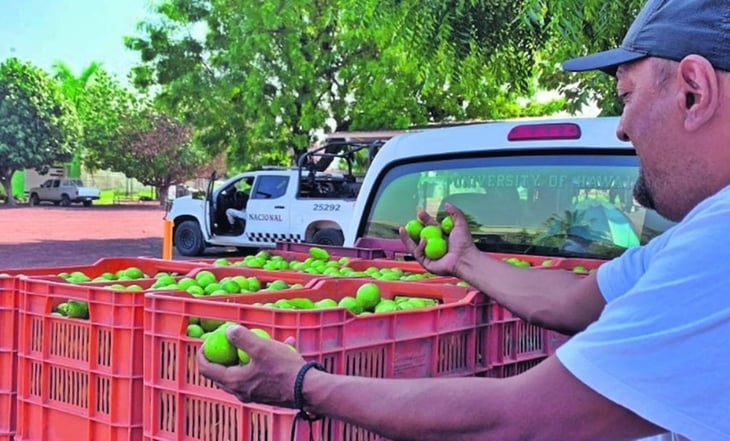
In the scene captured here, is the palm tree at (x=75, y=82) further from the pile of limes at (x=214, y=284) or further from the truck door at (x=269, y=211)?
the pile of limes at (x=214, y=284)

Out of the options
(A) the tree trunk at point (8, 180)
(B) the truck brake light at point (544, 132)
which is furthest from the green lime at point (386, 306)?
(A) the tree trunk at point (8, 180)

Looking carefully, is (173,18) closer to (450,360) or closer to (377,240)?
(377,240)

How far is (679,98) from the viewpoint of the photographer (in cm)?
137

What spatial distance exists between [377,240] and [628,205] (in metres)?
1.49

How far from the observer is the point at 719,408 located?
116cm

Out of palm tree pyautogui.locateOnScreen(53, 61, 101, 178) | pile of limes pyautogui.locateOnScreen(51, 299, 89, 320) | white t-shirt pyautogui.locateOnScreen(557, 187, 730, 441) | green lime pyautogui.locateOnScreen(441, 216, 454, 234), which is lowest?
pile of limes pyautogui.locateOnScreen(51, 299, 89, 320)

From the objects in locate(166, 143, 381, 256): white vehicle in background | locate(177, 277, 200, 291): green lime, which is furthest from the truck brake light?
locate(166, 143, 381, 256): white vehicle in background

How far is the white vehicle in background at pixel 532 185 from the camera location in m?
4.17

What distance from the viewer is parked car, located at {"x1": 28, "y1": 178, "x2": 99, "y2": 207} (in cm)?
4681

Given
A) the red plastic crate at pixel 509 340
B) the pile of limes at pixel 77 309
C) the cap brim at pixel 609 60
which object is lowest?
the red plastic crate at pixel 509 340

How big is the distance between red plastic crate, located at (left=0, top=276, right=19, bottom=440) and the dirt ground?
44.4 feet

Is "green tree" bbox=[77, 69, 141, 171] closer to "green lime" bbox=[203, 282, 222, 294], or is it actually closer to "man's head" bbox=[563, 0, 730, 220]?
"green lime" bbox=[203, 282, 222, 294]

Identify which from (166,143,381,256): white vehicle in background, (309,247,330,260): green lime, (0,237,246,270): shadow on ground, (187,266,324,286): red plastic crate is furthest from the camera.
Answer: (0,237,246,270): shadow on ground

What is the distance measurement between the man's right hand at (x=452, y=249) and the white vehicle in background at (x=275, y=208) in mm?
10966
